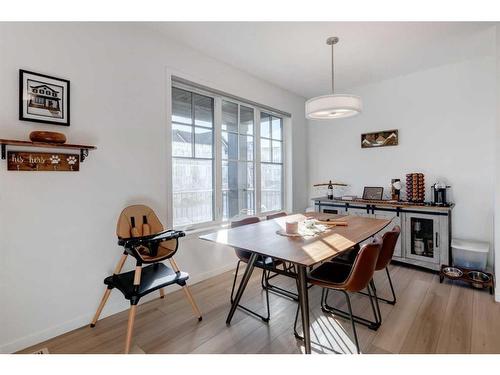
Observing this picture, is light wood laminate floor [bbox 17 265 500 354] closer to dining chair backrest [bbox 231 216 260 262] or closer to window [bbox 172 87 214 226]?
dining chair backrest [bbox 231 216 260 262]

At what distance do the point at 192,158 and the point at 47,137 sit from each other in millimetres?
1452

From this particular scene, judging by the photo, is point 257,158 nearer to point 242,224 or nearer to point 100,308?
point 242,224

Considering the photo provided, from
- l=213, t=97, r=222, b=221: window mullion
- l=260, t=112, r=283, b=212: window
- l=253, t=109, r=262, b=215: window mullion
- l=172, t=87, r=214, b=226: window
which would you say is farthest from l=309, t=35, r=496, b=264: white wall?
l=172, t=87, r=214, b=226: window

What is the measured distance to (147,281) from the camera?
1984 mm

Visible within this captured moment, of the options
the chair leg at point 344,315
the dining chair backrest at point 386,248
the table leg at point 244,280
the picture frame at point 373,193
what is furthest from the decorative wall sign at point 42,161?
the picture frame at point 373,193

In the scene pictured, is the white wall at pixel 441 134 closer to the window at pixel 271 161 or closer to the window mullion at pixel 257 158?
the window at pixel 271 161

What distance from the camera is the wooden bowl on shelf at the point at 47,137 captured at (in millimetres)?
1758

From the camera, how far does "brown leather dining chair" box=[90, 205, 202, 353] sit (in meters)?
1.86

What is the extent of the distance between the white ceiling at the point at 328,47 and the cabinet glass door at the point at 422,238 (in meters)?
2.02

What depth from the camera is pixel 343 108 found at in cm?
217

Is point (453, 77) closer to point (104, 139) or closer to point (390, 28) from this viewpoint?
point (390, 28)
